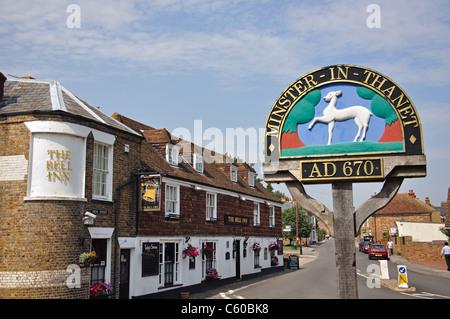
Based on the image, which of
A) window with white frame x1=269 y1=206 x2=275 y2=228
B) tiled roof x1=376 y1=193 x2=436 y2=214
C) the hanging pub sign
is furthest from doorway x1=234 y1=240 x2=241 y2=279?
tiled roof x1=376 y1=193 x2=436 y2=214

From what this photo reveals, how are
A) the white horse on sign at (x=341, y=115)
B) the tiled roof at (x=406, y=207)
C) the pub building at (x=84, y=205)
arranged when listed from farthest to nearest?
the tiled roof at (x=406, y=207) < the pub building at (x=84, y=205) < the white horse on sign at (x=341, y=115)

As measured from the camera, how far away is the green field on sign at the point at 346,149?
8.58 metres

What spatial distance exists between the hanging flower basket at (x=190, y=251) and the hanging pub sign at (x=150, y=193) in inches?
181

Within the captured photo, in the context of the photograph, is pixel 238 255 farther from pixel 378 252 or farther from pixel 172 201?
pixel 378 252

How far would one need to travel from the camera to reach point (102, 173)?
14758mm

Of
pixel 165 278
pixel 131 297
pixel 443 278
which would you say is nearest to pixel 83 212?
pixel 131 297

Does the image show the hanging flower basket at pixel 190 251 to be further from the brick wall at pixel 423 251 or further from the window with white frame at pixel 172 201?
the brick wall at pixel 423 251

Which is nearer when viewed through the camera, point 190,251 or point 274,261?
point 190,251

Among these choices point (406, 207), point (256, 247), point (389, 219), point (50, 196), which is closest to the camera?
point (50, 196)

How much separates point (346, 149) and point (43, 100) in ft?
32.3

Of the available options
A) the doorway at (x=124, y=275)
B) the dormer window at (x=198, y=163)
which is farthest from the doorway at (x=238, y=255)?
the doorway at (x=124, y=275)

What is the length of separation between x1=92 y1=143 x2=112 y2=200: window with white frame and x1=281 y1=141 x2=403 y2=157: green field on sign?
762 centimetres

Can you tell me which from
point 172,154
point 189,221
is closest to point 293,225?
point 189,221

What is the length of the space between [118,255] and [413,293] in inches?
479
